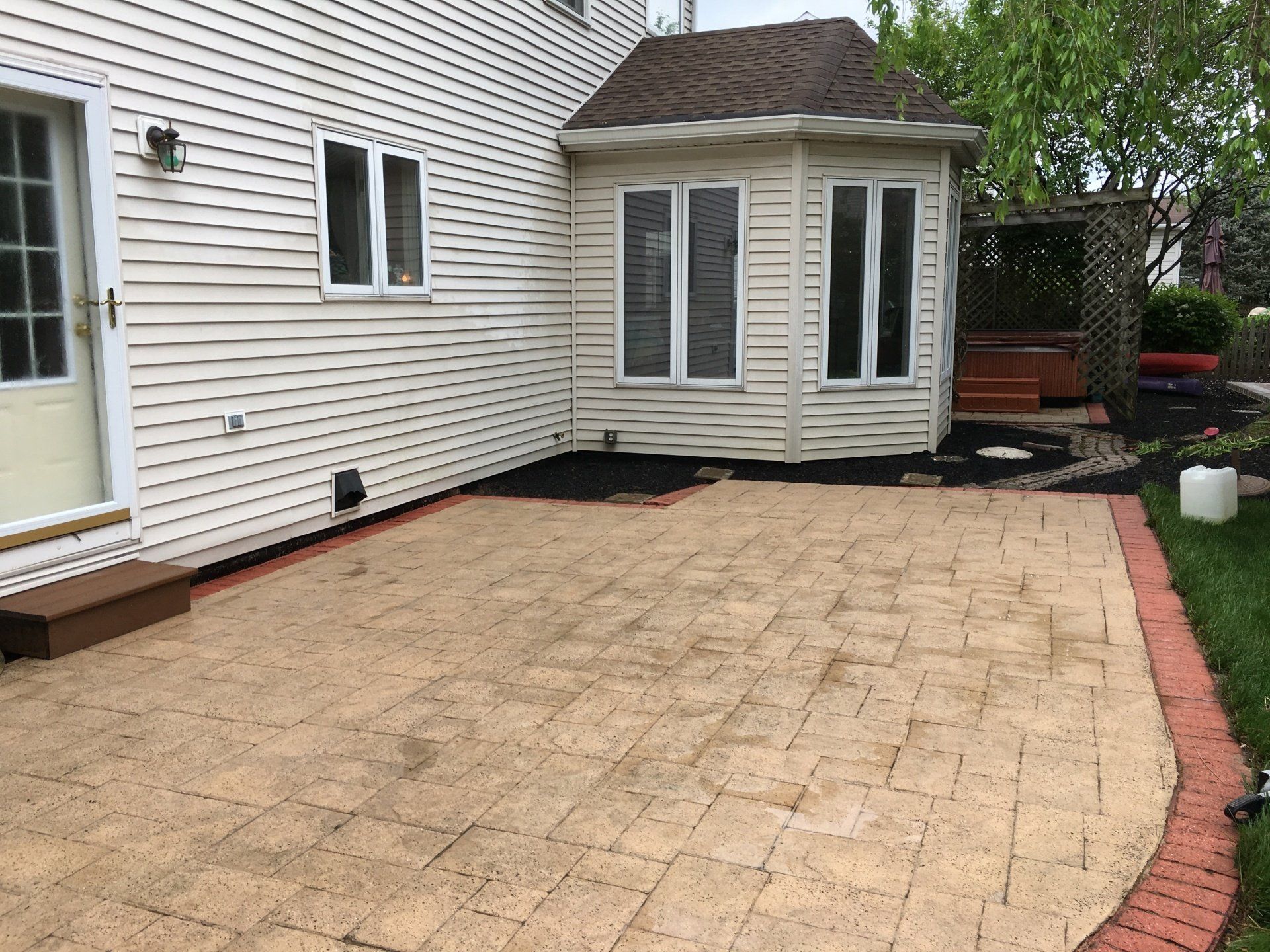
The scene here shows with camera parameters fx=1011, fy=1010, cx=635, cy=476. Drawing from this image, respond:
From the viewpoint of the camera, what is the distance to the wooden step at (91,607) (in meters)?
4.02

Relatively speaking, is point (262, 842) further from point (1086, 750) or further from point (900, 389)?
point (900, 389)

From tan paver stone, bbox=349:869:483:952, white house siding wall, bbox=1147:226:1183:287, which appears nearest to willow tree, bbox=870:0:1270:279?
tan paver stone, bbox=349:869:483:952

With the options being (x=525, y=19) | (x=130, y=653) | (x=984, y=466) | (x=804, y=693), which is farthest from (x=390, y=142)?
(x=984, y=466)

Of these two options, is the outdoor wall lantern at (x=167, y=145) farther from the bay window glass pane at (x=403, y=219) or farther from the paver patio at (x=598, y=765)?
the paver patio at (x=598, y=765)

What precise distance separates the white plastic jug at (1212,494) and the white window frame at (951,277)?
3363 millimetres

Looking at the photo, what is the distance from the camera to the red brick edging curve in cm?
225

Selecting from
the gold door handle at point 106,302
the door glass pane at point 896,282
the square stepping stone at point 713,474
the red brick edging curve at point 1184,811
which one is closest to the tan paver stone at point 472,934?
the red brick edging curve at point 1184,811

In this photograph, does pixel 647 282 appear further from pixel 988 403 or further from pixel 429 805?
pixel 429 805

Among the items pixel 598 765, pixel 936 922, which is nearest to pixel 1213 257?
pixel 598 765

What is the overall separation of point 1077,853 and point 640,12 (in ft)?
31.9

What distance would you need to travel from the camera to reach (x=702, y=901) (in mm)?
2369

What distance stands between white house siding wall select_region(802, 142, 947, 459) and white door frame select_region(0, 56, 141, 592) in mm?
5390

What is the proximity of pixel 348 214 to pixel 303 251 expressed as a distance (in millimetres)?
517

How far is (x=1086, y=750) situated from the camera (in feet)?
10.4
